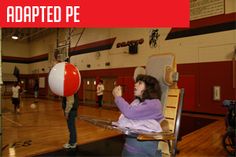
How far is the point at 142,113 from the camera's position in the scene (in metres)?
1.96

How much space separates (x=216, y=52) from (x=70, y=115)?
6175 millimetres

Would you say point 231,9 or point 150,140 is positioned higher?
point 231,9

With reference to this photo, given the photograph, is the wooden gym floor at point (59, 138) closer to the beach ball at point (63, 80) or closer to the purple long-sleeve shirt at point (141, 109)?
the beach ball at point (63, 80)

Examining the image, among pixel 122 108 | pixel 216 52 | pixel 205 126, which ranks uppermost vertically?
pixel 216 52

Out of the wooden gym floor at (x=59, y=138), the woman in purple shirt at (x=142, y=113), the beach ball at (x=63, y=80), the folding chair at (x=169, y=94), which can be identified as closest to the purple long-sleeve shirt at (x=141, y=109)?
the woman in purple shirt at (x=142, y=113)

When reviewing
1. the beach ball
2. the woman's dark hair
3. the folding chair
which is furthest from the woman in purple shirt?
the beach ball

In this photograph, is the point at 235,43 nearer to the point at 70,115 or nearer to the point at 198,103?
the point at 198,103

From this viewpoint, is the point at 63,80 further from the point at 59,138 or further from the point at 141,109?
the point at 59,138

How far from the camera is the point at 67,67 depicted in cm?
333

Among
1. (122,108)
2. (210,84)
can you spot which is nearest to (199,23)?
(210,84)

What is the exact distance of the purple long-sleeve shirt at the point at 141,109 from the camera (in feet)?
6.40

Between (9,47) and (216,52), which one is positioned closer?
(216,52)

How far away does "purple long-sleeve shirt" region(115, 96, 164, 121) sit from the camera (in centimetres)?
195

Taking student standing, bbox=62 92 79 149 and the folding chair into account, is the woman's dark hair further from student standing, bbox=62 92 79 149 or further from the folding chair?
student standing, bbox=62 92 79 149
